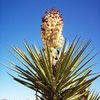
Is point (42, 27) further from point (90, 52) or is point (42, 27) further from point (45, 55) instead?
point (90, 52)

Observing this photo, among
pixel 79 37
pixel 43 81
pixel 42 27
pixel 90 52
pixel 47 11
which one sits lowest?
pixel 43 81

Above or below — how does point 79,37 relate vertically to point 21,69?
above

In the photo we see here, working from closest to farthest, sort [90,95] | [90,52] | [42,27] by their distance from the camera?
1. [90,52]
2. [42,27]
3. [90,95]

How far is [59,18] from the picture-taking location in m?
3.95

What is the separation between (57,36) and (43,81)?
844 mm

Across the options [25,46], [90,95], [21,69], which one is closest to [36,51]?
[25,46]

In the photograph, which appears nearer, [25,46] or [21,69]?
[21,69]

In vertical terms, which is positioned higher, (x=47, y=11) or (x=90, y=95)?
(x=47, y=11)

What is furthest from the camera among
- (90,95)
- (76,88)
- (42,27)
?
(90,95)

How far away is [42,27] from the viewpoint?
12.6 ft

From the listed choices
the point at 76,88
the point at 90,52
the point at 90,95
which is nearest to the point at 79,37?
the point at 90,52

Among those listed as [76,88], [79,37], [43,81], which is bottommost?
[76,88]

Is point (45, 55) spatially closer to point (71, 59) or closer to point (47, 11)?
point (71, 59)

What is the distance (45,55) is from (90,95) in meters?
2.77
